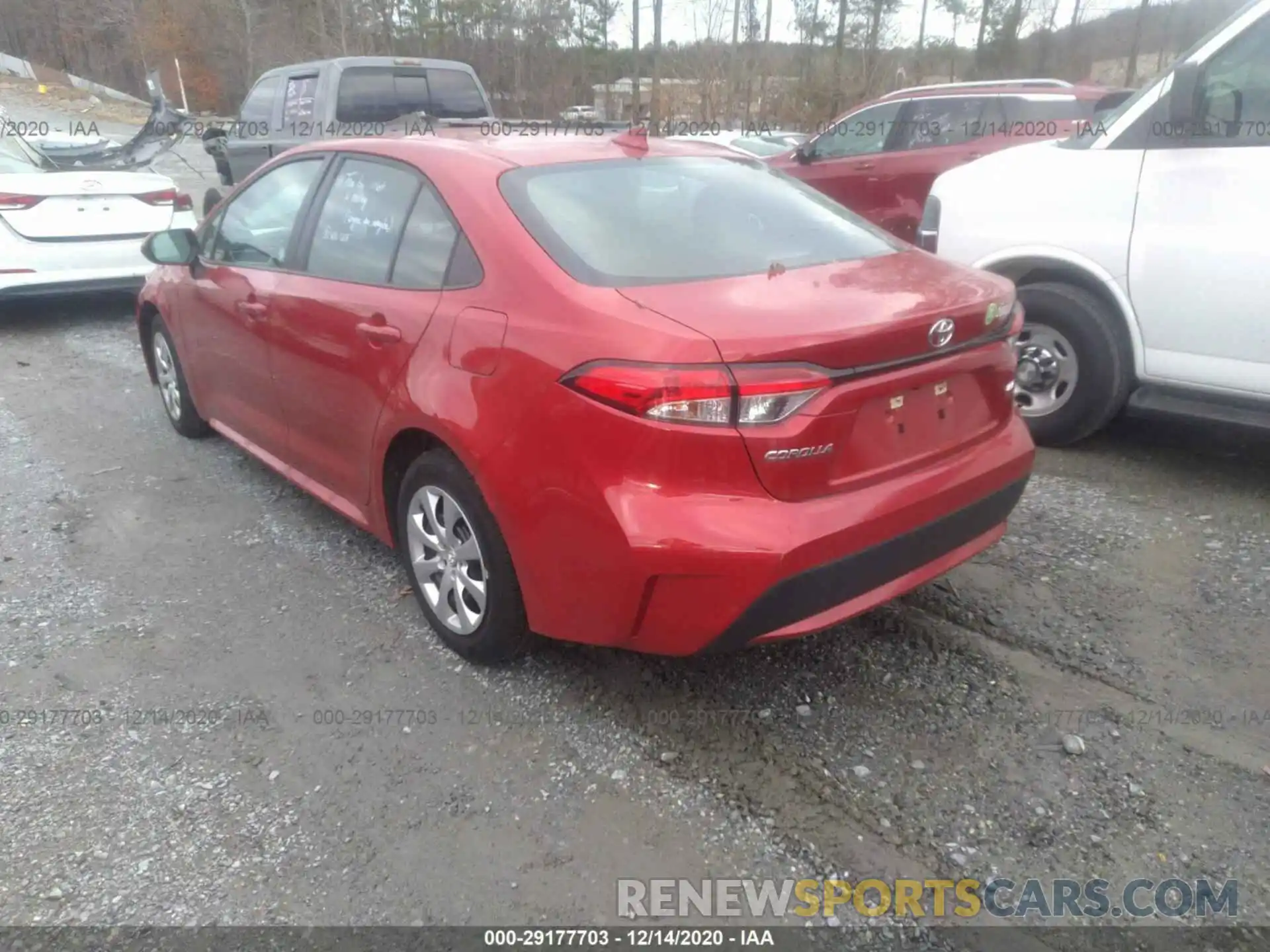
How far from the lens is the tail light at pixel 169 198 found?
7.84m

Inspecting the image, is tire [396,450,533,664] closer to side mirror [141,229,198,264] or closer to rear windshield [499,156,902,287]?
rear windshield [499,156,902,287]

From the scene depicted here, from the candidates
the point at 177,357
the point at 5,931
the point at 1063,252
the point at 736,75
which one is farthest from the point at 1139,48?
the point at 5,931

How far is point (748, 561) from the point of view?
238 cm

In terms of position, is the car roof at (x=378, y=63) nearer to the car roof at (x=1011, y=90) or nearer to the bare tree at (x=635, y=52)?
the car roof at (x=1011, y=90)

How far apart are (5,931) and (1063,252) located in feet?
15.5

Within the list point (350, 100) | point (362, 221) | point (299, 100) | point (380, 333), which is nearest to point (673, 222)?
point (380, 333)

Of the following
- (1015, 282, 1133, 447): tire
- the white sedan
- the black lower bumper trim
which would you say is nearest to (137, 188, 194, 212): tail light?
the white sedan

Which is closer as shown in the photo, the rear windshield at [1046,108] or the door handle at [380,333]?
the door handle at [380,333]

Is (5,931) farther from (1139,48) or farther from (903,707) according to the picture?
(1139,48)

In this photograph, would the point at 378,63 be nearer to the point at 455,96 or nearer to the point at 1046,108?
the point at 455,96

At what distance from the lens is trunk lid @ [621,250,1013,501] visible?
7.88ft

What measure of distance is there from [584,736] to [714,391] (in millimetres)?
1154

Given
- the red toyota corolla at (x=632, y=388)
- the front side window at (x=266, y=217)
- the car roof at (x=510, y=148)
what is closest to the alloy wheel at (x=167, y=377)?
the front side window at (x=266, y=217)

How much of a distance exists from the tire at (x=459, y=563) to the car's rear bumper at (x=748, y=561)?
23cm
